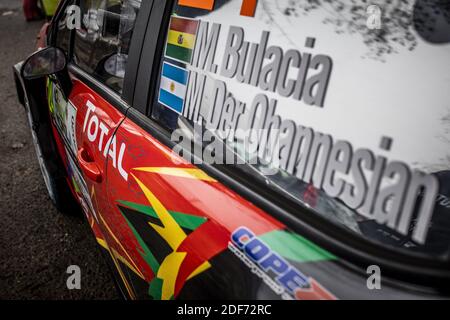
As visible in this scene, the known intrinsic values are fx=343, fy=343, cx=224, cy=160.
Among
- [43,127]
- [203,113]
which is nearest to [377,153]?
[203,113]

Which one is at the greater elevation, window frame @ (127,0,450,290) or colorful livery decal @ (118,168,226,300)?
window frame @ (127,0,450,290)

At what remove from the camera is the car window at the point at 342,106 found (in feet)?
2.48

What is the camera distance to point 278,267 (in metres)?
0.77

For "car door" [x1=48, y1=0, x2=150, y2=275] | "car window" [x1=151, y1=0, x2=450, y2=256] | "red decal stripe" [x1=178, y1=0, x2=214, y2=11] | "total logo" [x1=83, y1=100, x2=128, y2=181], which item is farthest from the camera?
"car door" [x1=48, y1=0, x2=150, y2=275]

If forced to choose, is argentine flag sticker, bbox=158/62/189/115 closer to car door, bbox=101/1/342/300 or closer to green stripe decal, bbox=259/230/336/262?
car door, bbox=101/1/342/300

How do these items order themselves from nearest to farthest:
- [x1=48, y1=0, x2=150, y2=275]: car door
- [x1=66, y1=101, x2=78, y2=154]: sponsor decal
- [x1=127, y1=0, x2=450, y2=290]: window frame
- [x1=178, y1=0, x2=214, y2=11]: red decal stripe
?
[x1=127, y1=0, x2=450, y2=290]: window frame, [x1=178, y1=0, x2=214, y2=11]: red decal stripe, [x1=48, y1=0, x2=150, y2=275]: car door, [x1=66, y1=101, x2=78, y2=154]: sponsor decal

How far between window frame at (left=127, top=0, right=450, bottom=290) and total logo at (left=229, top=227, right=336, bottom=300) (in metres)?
0.08

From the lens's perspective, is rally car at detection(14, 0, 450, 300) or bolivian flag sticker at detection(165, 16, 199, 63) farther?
bolivian flag sticker at detection(165, 16, 199, 63)

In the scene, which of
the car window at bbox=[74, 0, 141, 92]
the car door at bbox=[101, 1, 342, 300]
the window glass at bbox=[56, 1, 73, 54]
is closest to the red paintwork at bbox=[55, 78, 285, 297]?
the car door at bbox=[101, 1, 342, 300]

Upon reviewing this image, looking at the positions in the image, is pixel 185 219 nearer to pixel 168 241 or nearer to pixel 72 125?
pixel 168 241

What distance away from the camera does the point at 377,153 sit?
76 centimetres

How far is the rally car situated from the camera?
0.73 m

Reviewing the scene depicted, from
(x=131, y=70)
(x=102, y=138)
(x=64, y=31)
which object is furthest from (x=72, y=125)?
(x=64, y=31)

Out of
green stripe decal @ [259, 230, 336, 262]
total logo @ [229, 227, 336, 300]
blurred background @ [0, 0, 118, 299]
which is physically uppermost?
green stripe decal @ [259, 230, 336, 262]
